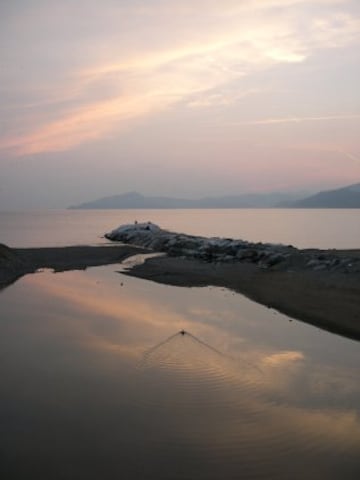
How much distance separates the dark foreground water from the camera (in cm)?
586

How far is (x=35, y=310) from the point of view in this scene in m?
15.1


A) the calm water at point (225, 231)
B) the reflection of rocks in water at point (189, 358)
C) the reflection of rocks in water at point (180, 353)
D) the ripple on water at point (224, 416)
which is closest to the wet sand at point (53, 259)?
the calm water at point (225, 231)

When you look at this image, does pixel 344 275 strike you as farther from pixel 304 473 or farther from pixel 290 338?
pixel 304 473

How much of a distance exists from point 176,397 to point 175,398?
0.04 m

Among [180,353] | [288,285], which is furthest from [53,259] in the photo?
[180,353]

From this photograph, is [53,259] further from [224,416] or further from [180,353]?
[224,416]

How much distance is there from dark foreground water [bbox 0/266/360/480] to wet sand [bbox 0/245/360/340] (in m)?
1.22

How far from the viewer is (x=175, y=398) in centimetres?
775

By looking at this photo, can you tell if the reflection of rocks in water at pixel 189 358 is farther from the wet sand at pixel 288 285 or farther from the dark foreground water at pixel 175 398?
the wet sand at pixel 288 285

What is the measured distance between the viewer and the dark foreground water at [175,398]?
586 cm

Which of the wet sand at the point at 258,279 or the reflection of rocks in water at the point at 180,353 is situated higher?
the wet sand at the point at 258,279

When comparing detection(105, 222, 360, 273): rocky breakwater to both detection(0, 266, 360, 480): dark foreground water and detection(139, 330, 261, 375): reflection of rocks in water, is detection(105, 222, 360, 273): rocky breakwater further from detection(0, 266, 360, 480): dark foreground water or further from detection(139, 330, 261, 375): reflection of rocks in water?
detection(139, 330, 261, 375): reflection of rocks in water

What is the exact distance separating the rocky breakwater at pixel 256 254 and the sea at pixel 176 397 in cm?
974

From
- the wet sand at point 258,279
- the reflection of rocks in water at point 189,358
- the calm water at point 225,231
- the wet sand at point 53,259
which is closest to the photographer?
the reflection of rocks in water at point 189,358
